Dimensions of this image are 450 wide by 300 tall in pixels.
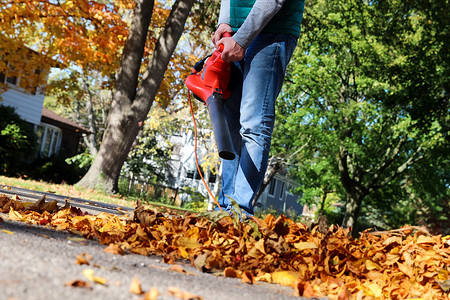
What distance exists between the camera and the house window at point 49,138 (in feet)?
90.7

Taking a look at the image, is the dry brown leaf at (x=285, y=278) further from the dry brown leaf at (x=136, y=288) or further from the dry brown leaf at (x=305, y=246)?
the dry brown leaf at (x=136, y=288)

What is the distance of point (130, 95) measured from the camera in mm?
10570

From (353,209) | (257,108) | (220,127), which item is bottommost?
(353,209)

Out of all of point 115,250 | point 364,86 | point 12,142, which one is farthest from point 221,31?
point 364,86

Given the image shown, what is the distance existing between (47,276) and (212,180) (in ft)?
117

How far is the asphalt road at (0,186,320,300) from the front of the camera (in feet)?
3.86

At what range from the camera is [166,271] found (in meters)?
1.71

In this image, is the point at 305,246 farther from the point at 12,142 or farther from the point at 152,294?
the point at 12,142

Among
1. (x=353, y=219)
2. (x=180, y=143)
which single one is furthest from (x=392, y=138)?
(x=180, y=143)

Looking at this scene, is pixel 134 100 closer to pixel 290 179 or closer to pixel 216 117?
pixel 216 117

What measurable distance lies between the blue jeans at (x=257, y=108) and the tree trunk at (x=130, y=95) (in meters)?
7.47

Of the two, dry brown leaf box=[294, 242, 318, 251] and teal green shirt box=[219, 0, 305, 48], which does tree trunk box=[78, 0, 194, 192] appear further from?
dry brown leaf box=[294, 242, 318, 251]

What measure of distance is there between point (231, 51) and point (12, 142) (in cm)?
1710

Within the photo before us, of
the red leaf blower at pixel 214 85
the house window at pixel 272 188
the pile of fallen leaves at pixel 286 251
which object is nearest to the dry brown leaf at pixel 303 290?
the pile of fallen leaves at pixel 286 251
